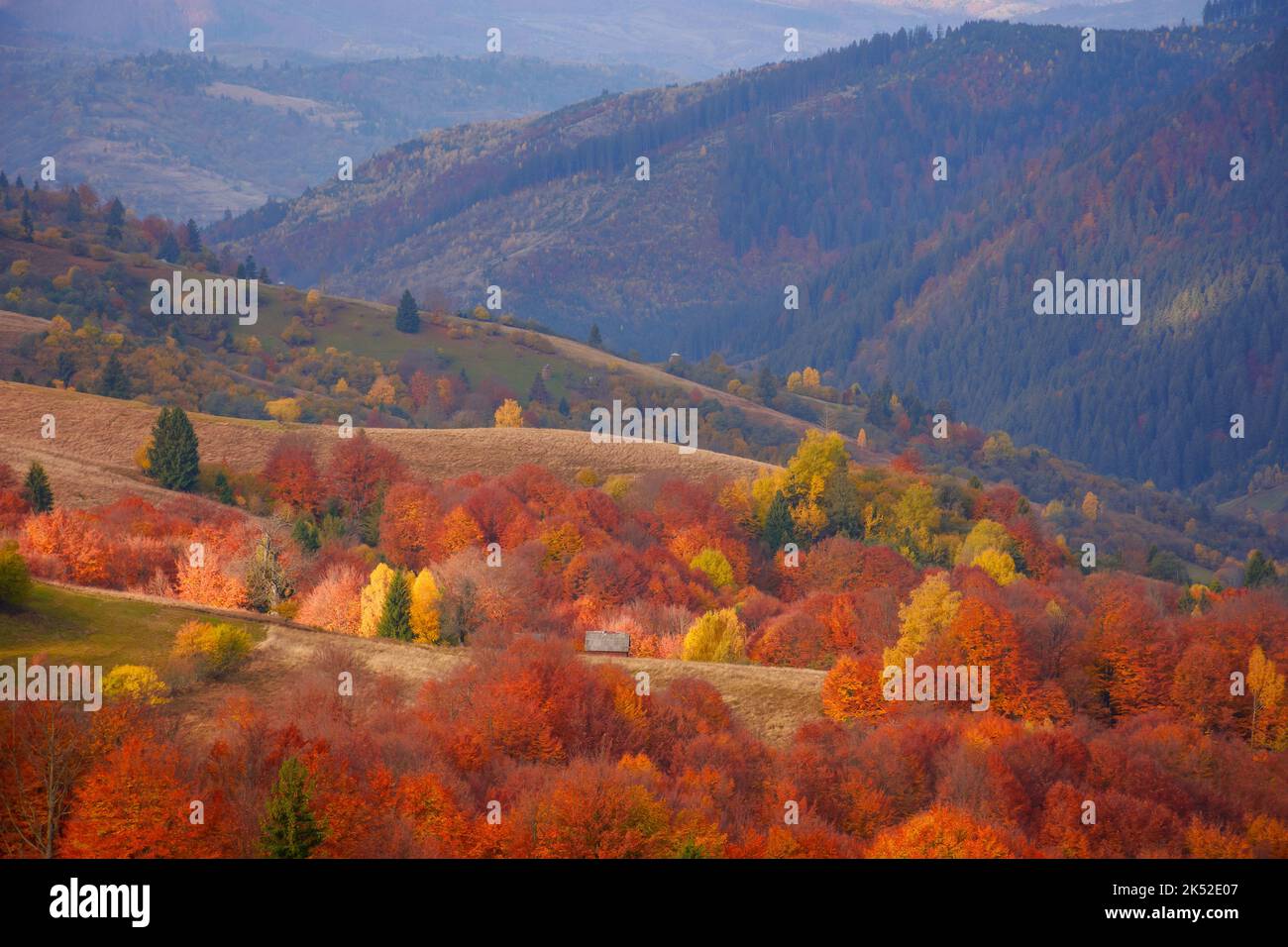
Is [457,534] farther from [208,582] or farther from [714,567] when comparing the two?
[208,582]

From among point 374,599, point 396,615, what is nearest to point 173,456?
point 374,599

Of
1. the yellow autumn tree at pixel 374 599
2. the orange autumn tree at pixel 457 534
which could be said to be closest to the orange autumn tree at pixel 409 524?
the orange autumn tree at pixel 457 534

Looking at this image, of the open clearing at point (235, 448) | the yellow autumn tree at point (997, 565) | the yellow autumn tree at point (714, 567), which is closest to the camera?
the yellow autumn tree at point (714, 567)

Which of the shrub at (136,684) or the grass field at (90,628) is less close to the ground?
the grass field at (90,628)

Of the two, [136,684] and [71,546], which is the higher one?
[71,546]

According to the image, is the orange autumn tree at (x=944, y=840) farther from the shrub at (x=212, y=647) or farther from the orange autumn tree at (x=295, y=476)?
the orange autumn tree at (x=295, y=476)
